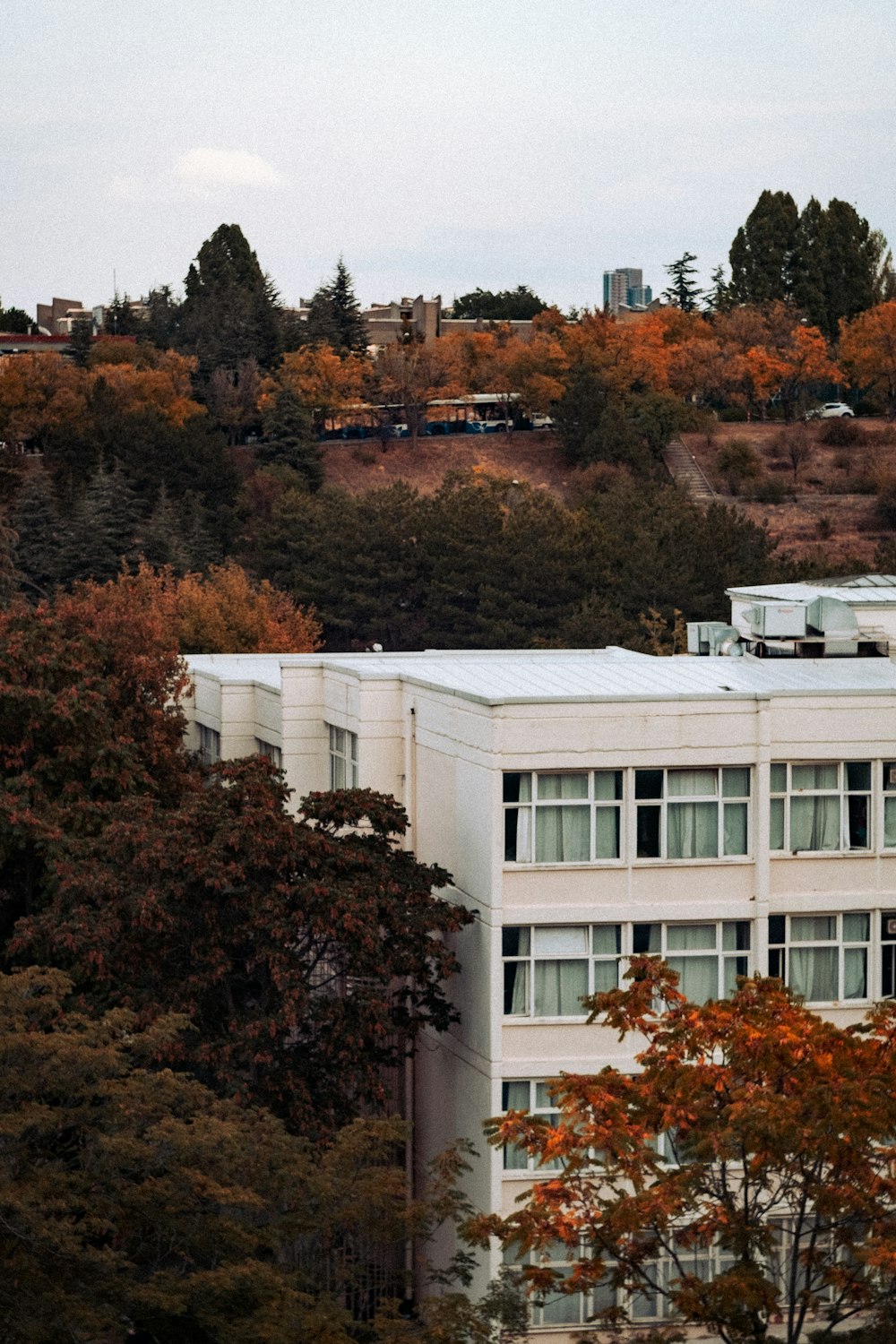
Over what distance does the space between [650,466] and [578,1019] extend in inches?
3351

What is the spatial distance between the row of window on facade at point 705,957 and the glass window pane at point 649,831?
981 mm

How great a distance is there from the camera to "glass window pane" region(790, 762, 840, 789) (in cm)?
2972

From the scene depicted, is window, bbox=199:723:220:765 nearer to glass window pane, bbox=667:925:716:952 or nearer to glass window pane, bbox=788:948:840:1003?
glass window pane, bbox=667:925:716:952

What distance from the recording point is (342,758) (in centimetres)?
3450

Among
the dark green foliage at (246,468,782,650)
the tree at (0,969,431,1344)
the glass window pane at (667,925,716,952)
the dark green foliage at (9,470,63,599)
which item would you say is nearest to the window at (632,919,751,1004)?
the glass window pane at (667,925,716,952)

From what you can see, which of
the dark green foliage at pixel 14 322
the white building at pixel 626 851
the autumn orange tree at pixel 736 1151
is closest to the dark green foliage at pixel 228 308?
the dark green foliage at pixel 14 322

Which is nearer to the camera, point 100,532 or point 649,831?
point 649,831

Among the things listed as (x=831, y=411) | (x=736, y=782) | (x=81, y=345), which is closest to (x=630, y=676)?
(x=736, y=782)

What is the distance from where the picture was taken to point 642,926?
28.9m

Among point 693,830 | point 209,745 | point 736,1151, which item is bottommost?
point 736,1151

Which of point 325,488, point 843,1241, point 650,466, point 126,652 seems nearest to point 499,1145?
point 843,1241

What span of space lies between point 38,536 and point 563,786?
6454 cm

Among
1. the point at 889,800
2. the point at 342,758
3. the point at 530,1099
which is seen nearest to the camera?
the point at 530,1099

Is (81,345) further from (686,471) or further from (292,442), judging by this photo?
(686,471)
